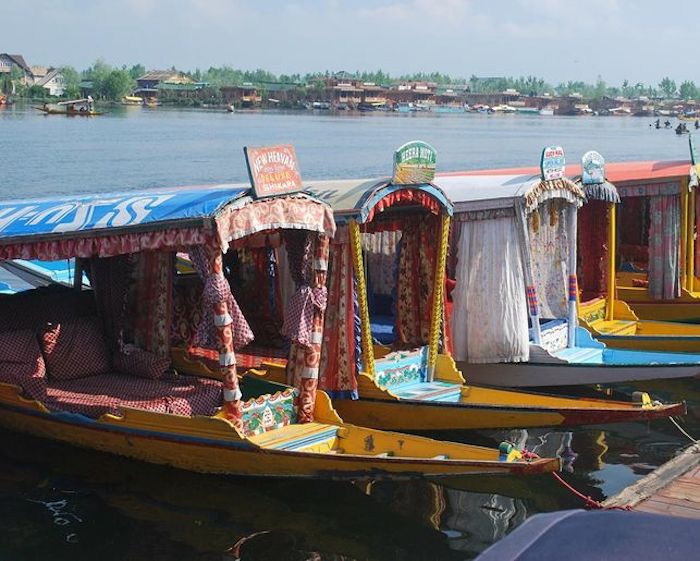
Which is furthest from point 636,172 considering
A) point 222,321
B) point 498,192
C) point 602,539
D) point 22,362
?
point 602,539

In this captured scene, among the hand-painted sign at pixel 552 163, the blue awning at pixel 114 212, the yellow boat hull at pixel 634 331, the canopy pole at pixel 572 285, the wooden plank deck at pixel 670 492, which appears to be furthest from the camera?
the yellow boat hull at pixel 634 331

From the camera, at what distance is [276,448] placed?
29.1 feet

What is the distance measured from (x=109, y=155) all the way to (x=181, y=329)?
33.1m

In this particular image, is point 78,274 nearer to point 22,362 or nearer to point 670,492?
point 22,362

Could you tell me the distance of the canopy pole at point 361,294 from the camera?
10133mm

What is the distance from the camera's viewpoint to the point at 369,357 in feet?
34.6

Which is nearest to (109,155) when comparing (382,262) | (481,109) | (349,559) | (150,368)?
(382,262)

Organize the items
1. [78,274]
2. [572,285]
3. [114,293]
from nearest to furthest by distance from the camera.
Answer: [114,293] < [78,274] < [572,285]

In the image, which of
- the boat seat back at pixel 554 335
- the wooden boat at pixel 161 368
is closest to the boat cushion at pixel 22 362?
the wooden boat at pixel 161 368

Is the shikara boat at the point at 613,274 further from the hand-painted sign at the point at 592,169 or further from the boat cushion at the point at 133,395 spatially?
the boat cushion at the point at 133,395

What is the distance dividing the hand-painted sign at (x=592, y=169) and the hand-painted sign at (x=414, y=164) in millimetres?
3350

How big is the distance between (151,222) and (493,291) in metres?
4.27

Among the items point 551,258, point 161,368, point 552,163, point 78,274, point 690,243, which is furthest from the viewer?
point 690,243

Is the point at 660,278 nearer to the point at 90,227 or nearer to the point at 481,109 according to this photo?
the point at 90,227
